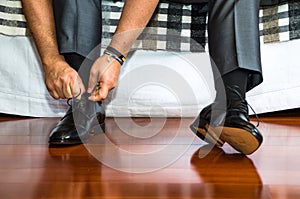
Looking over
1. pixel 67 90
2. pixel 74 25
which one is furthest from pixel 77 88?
pixel 74 25

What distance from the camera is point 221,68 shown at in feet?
4.43

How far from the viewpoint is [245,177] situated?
3.73ft

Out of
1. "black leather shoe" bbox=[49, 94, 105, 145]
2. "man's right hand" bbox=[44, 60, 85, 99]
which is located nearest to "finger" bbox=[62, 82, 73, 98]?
"man's right hand" bbox=[44, 60, 85, 99]

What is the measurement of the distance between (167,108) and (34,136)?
1.60 feet

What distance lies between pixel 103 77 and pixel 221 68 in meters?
0.30

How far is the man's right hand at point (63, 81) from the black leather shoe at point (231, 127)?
0.32 metres

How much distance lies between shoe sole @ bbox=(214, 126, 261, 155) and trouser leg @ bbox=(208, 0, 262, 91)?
0.15m

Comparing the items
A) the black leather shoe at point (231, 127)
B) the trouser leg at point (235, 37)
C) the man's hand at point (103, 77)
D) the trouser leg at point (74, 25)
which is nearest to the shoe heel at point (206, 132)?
the black leather shoe at point (231, 127)

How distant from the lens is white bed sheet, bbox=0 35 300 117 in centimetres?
179

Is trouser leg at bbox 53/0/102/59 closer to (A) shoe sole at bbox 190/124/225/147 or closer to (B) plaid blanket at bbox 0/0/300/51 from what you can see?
(B) plaid blanket at bbox 0/0/300/51

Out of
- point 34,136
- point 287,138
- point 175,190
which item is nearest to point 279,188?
point 175,190

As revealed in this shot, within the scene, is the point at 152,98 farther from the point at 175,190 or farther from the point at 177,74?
the point at 175,190

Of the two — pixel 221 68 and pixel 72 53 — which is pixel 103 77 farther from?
pixel 221 68

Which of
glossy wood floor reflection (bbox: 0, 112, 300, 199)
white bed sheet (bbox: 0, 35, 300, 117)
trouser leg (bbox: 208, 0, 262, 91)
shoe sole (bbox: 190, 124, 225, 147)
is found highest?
trouser leg (bbox: 208, 0, 262, 91)
